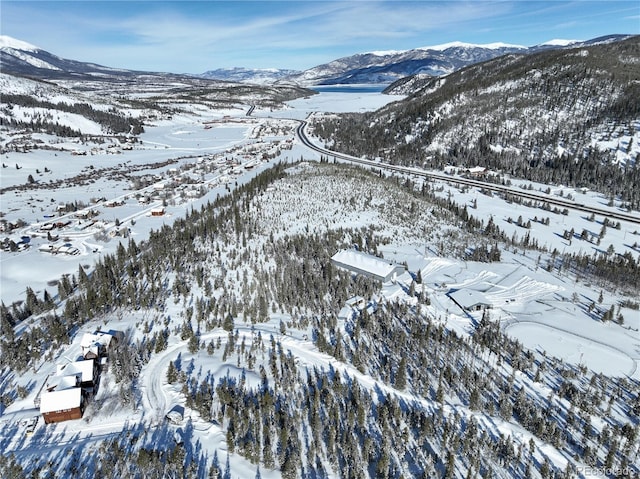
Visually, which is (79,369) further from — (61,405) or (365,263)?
(365,263)

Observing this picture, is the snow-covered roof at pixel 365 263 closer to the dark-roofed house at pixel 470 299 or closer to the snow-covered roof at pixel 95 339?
the dark-roofed house at pixel 470 299

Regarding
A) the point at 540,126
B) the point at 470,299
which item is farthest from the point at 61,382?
the point at 540,126

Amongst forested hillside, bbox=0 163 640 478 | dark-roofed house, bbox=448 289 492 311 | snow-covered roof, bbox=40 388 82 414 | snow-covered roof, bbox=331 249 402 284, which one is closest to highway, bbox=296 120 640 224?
dark-roofed house, bbox=448 289 492 311

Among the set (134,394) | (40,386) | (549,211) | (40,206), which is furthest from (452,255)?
(40,206)

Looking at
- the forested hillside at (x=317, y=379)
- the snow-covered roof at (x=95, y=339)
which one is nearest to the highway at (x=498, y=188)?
the forested hillside at (x=317, y=379)

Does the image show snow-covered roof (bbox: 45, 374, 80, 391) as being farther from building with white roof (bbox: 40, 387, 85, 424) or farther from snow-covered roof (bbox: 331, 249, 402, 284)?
snow-covered roof (bbox: 331, 249, 402, 284)

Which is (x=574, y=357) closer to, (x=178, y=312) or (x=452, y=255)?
(x=452, y=255)

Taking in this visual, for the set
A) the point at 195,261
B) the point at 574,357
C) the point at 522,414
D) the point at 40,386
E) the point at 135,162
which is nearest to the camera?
the point at 522,414
